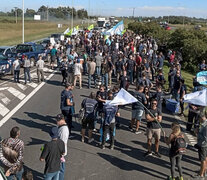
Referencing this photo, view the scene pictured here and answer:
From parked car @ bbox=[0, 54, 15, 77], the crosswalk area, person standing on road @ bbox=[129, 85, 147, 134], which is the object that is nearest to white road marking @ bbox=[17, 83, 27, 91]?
the crosswalk area

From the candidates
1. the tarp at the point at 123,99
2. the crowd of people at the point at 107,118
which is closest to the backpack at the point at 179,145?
the crowd of people at the point at 107,118

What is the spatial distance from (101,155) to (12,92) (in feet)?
29.4

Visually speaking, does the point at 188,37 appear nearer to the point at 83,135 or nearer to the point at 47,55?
the point at 47,55

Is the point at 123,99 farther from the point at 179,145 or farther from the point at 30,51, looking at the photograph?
the point at 30,51

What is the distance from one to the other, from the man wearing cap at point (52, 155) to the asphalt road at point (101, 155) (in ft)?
4.61

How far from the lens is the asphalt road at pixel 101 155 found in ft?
26.7

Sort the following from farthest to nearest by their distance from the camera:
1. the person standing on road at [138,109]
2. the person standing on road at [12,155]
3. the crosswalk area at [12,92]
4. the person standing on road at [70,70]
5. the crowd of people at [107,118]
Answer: the person standing on road at [70,70]
the crosswalk area at [12,92]
the person standing on road at [138,109]
the crowd of people at [107,118]
the person standing on road at [12,155]

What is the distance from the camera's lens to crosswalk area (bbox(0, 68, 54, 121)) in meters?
14.0

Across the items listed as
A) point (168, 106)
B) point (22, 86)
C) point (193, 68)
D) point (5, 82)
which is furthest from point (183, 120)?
point (193, 68)

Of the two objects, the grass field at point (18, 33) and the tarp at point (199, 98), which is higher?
the grass field at point (18, 33)

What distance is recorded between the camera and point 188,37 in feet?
92.5

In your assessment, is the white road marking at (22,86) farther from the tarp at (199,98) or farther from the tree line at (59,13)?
the tree line at (59,13)

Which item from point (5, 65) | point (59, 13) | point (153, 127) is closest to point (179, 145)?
point (153, 127)

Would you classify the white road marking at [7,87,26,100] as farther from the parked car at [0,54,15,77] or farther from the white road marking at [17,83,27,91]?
the parked car at [0,54,15,77]
